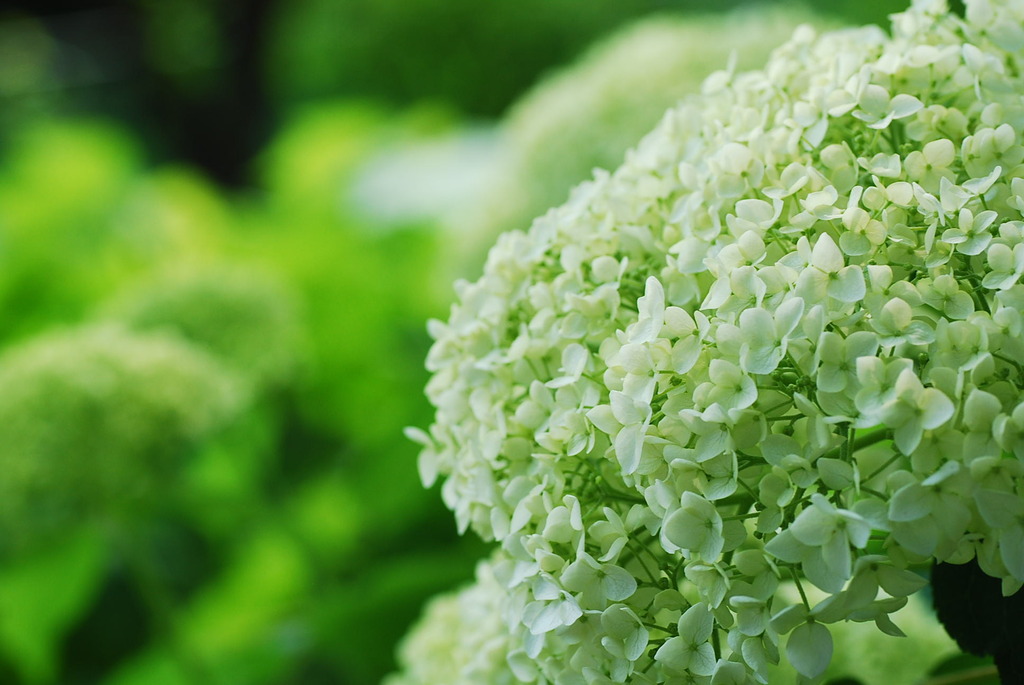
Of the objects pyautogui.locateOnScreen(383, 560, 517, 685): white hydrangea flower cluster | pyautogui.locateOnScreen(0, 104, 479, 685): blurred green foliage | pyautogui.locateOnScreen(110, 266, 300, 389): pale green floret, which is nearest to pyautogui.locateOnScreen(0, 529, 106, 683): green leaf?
pyautogui.locateOnScreen(0, 104, 479, 685): blurred green foliage

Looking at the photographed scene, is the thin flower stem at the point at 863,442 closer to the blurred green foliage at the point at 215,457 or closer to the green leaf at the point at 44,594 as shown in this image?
the blurred green foliage at the point at 215,457

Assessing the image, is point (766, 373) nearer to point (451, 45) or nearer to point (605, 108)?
point (605, 108)

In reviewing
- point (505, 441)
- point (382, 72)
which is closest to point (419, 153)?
point (505, 441)

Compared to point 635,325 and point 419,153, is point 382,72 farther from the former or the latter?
point 635,325

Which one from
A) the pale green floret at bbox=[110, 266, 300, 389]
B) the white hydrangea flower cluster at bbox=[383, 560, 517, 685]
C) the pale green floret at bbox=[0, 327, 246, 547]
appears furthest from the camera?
the pale green floret at bbox=[110, 266, 300, 389]

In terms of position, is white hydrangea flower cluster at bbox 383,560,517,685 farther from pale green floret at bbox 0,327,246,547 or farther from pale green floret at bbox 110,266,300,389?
pale green floret at bbox 110,266,300,389

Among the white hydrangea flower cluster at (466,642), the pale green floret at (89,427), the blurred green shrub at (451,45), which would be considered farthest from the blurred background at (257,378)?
the blurred green shrub at (451,45)
